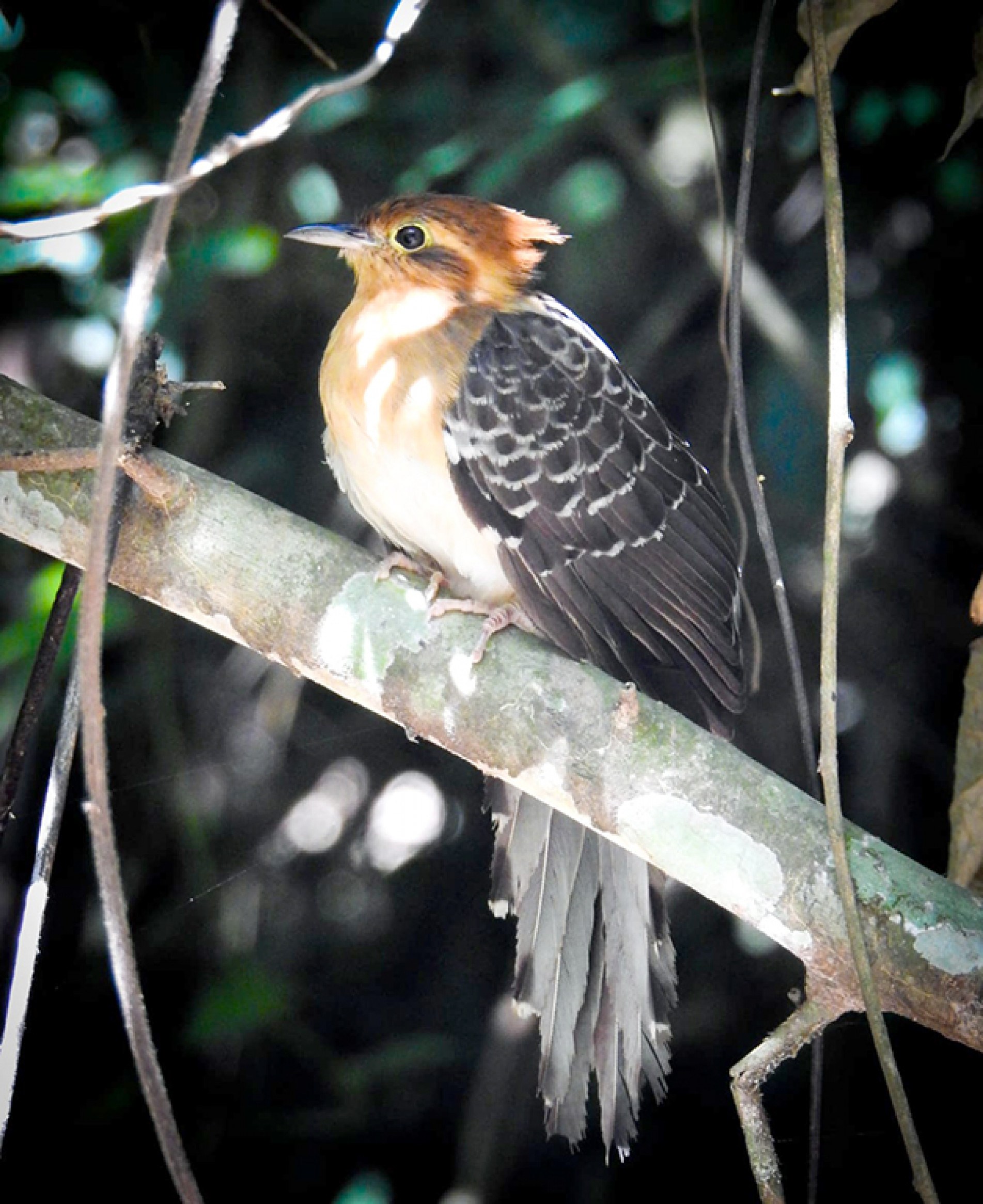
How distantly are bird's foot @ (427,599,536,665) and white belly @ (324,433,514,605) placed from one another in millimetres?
67

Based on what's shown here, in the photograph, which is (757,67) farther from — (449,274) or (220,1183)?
(220,1183)

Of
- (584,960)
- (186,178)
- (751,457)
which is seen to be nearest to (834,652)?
(751,457)

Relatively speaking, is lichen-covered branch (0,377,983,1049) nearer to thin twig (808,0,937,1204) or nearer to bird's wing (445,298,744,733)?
thin twig (808,0,937,1204)

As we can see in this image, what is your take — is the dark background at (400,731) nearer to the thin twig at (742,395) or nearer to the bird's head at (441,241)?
the bird's head at (441,241)

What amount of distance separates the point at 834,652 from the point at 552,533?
25.6 inches

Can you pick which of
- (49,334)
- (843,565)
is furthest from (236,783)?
(843,565)

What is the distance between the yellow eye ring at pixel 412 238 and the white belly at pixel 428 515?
376 millimetres

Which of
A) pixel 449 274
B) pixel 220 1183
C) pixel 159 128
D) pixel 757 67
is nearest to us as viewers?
pixel 757 67

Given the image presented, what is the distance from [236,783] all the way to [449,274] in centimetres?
122

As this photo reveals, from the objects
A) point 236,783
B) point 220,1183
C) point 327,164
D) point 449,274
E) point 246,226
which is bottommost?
point 220,1183

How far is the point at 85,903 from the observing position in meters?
2.80

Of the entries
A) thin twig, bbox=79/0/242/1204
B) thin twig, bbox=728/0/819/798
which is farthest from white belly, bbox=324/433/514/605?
thin twig, bbox=79/0/242/1204

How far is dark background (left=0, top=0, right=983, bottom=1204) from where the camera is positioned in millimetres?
2727

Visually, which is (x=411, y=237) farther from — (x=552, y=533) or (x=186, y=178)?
(x=186, y=178)
